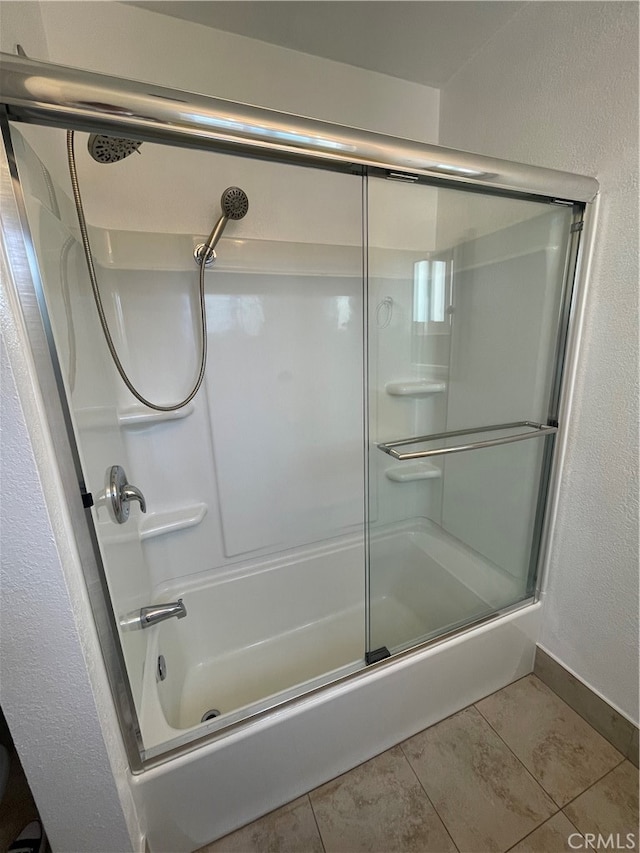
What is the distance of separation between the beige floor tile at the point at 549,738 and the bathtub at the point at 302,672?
64 millimetres

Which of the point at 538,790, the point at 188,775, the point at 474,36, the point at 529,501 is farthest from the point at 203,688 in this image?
the point at 474,36

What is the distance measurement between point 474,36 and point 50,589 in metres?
1.98

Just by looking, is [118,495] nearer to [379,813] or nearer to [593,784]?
[379,813]

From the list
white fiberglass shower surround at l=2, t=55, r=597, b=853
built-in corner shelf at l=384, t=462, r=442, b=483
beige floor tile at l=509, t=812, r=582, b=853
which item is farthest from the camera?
built-in corner shelf at l=384, t=462, r=442, b=483

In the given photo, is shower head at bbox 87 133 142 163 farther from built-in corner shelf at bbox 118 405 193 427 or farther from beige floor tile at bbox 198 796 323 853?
beige floor tile at bbox 198 796 323 853

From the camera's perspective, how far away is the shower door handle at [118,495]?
0.87 m

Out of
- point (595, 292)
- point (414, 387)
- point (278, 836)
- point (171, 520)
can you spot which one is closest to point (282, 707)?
point (278, 836)

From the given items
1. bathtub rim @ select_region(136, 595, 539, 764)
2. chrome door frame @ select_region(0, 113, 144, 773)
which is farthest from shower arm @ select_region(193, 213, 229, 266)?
bathtub rim @ select_region(136, 595, 539, 764)

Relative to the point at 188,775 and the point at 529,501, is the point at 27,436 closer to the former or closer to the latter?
the point at 188,775

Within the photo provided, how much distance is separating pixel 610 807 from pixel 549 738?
0.60ft

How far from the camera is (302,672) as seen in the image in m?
1.34

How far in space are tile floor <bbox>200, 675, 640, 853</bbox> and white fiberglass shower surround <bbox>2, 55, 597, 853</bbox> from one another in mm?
65

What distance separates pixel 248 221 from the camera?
4.20ft

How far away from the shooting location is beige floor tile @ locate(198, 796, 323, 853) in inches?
36.2
